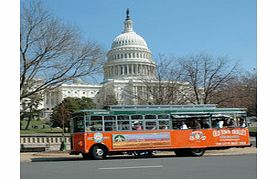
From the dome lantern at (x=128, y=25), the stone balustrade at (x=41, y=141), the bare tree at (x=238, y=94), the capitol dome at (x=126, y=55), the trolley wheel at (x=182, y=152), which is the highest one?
the dome lantern at (x=128, y=25)

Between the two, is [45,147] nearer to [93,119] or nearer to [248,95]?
[93,119]

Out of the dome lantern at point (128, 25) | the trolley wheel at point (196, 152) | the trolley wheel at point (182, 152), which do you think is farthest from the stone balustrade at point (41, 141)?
the dome lantern at point (128, 25)

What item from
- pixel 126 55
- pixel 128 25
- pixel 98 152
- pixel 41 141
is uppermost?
pixel 128 25

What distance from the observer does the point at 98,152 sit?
1995 centimetres

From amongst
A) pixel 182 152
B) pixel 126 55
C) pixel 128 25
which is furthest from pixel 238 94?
pixel 128 25

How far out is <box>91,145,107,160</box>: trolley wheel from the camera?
19812 millimetres

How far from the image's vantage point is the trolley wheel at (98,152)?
19812mm

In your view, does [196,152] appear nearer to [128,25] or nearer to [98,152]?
[98,152]

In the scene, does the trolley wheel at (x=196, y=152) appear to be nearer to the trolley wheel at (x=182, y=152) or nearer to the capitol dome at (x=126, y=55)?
the trolley wheel at (x=182, y=152)

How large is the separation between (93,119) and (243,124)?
8.31 m

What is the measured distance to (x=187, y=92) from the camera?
3472cm

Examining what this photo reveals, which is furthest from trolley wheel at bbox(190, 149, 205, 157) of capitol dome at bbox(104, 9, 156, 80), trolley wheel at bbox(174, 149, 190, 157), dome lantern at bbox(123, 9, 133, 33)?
dome lantern at bbox(123, 9, 133, 33)

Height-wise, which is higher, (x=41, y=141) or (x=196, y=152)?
(x=196, y=152)

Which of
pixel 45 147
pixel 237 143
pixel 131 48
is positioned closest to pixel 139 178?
pixel 237 143
